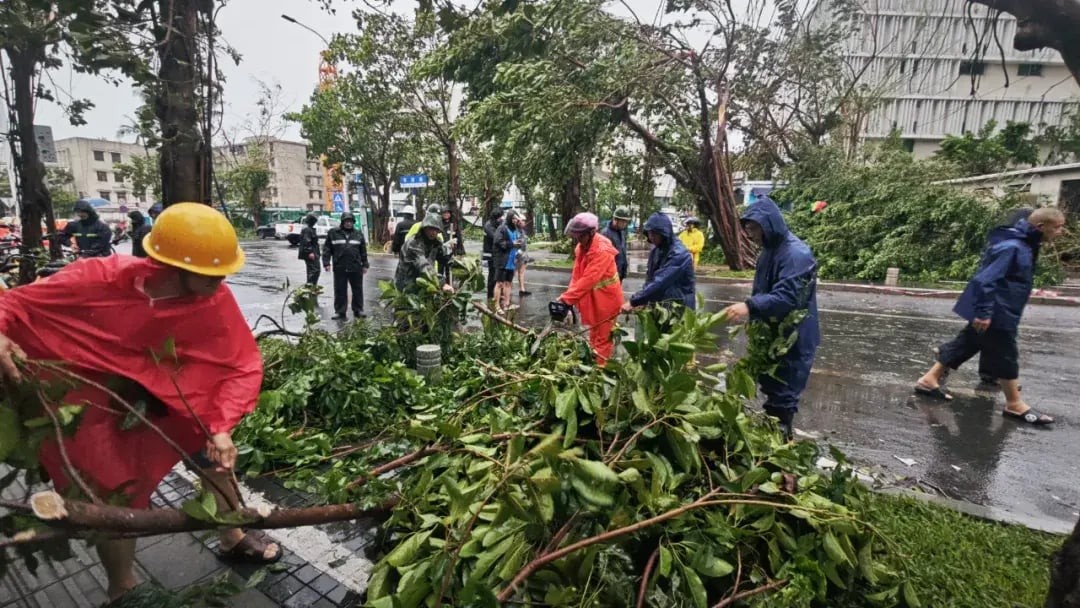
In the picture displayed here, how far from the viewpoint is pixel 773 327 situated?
2.93 metres

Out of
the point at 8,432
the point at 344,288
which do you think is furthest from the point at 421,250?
the point at 8,432

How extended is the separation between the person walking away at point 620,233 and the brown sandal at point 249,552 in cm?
453

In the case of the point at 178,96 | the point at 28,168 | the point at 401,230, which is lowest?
the point at 401,230

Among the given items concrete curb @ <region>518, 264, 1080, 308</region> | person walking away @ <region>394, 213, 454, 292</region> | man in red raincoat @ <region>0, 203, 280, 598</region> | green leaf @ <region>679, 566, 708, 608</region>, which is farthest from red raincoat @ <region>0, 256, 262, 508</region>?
concrete curb @ <region>518, 264, 1080, 308</region>

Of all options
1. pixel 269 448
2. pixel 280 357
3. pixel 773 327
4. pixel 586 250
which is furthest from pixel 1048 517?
pixel 280 357

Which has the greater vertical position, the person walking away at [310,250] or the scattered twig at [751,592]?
the person walking away at [310,250]

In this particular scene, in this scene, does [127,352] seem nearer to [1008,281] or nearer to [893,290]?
[1008,281]

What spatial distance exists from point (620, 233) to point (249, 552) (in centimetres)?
591

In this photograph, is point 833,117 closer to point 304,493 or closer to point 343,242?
point 343,242

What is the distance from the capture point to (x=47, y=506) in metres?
1.29

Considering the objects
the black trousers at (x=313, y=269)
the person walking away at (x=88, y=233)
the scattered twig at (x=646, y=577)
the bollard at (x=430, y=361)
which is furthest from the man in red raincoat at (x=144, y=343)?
the person walking away at (x=88, y=233)

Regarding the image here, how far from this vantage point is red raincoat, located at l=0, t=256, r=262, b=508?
6.33 ft

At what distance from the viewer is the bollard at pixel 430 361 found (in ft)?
14.5

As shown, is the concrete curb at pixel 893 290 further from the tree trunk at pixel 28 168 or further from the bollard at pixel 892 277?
the tree trunk at pixel 28 168
